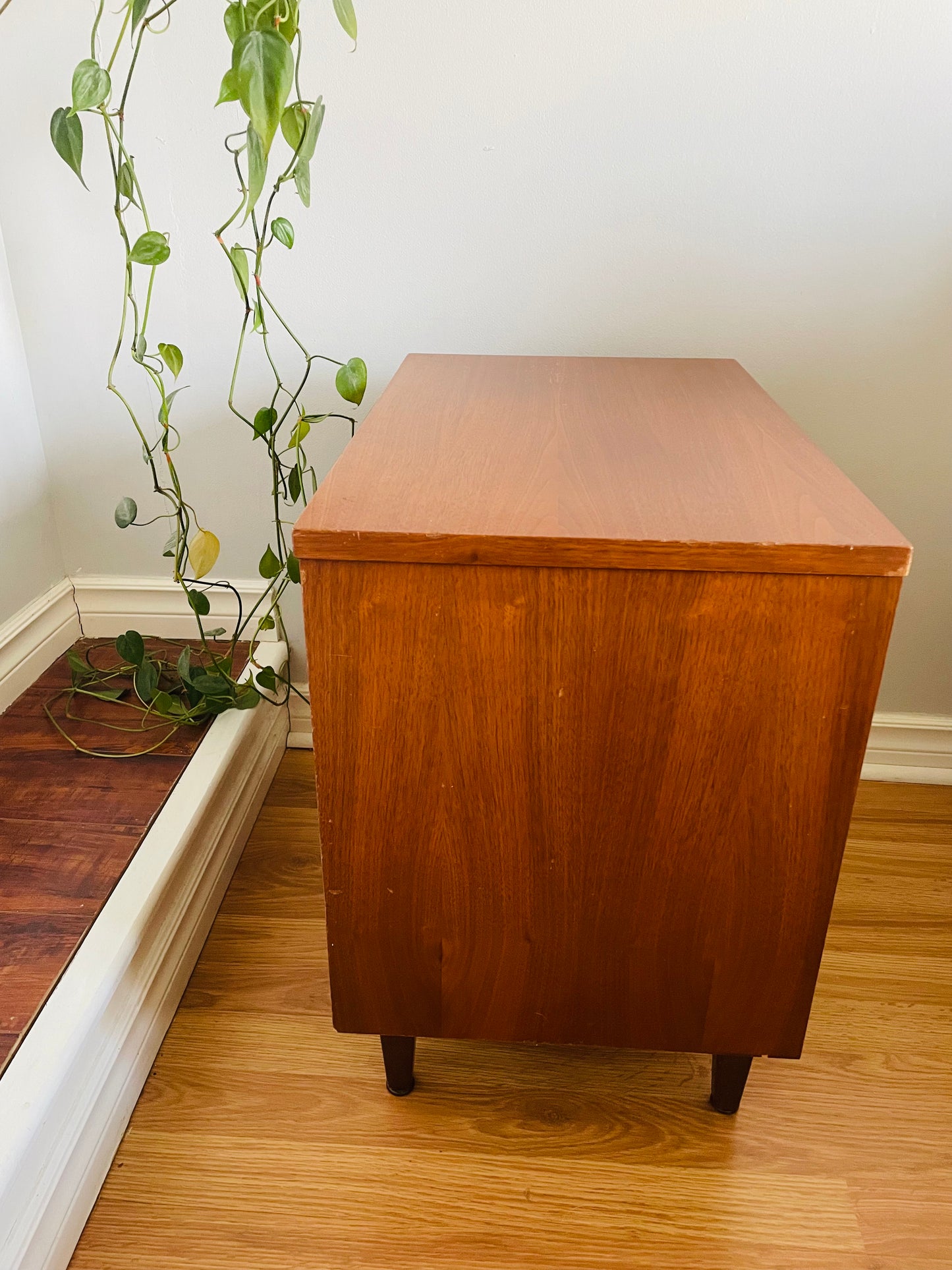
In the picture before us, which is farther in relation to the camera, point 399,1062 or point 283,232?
point 283,232

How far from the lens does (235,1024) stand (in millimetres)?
1038

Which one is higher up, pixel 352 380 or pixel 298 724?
pixel 352 380

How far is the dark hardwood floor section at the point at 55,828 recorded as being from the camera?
2.88 feet

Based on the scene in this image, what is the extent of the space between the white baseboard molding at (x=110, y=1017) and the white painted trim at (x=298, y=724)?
9.4 inches

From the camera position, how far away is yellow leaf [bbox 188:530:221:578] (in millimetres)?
1144

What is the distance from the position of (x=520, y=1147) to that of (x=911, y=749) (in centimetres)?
91

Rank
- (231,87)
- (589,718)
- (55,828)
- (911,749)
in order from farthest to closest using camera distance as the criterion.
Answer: (911,749), (55,828), (231,87), (589,718)

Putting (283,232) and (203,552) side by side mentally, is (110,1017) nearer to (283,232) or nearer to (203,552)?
(203,552)

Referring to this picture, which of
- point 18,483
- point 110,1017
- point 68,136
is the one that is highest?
point 68,136

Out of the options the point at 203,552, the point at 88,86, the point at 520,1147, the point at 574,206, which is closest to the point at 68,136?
the point at 88,86

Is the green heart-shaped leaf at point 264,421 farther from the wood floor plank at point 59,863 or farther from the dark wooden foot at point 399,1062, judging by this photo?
the dark wooden foot at point 399,1062

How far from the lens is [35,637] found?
1367 millimetres

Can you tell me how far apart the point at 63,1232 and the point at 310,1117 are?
234 millimetres

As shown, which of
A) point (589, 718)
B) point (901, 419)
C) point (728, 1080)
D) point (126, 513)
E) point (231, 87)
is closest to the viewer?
point (589, 718)
